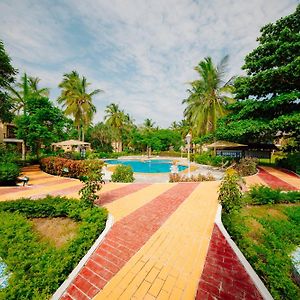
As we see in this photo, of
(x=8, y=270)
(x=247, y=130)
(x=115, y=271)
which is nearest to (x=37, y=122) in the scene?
(x=8, y=270)

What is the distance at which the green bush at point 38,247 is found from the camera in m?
2.82

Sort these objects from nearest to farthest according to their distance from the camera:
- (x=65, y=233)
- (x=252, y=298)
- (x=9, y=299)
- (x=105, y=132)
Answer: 1. (x=9, y=299)
2. (x=252, y=298)
3. (x=65, y=233)
4. (x=105, y=132)

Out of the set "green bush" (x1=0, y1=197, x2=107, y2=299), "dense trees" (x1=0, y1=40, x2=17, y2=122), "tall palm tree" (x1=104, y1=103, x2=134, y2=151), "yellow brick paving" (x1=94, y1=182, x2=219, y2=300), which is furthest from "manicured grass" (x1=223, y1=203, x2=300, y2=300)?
"tall palm tree" (x1=104, y1=103, x2=134, y2=151)

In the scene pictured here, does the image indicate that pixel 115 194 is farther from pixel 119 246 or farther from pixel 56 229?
pixel 119 246

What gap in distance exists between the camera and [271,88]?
12.8 metres

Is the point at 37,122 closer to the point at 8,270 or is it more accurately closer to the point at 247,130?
the point at 8,270

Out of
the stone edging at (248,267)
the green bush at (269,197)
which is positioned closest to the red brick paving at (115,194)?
the stone edging at (248,267)

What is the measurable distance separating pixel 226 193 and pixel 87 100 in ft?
88.5

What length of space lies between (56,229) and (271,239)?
5.92 meters

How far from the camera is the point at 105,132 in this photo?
40406mm

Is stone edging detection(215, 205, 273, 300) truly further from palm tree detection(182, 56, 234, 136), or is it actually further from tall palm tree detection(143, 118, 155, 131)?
tall palm tree detection(143, 118, 155, 131)

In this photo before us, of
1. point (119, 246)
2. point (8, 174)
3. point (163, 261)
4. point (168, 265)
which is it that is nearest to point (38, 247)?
point (119, 246)

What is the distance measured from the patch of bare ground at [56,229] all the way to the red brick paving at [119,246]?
98cm

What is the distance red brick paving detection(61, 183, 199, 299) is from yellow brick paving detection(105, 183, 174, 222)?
27 centimetres
